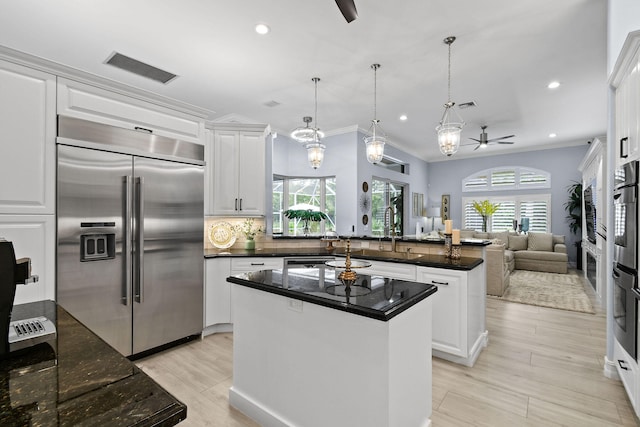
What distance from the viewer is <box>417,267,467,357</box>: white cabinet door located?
109 inches

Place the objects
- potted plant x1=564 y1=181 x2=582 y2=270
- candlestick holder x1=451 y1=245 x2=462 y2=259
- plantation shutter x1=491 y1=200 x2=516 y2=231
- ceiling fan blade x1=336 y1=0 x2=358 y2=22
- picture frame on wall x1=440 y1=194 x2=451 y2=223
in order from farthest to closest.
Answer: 1. picture frame on wall x1=440 y1=194 x2=451 y2=223
2. plantation shutter x1=491 y1=200 x2=516 y2=231
3. potted plant x1=564 y1=181 x2=582 y2=270
4. candlestick holder x1=451 y1=245 x2=462 y2=259
5. ceiling fan blade x1=336 y1=0 x2=358 y2=22

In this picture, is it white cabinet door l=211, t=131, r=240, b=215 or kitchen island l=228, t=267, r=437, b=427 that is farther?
white cabinet door l=211, t=131, r=240, b=215

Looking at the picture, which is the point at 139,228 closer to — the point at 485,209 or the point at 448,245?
the point at 448,245

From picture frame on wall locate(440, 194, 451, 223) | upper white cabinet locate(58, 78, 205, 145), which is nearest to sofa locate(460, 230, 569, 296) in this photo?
picture frame on wall locate(440, 194, 451, 223)

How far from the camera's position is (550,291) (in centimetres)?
540

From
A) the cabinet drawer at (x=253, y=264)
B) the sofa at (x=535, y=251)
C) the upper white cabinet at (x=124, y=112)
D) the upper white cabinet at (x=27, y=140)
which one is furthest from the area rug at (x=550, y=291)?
the upper white cabinet at (x=27, y=140)

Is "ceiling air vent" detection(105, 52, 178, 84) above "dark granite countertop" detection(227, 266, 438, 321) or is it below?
above

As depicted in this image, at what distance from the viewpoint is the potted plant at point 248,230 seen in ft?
13.3

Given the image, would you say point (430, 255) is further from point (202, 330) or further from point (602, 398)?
point (202, 330)

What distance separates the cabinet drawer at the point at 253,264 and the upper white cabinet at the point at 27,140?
1713mm

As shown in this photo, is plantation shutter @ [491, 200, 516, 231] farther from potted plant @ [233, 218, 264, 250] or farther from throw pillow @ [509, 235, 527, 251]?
potted plant @ [233, 218, 264, 250]

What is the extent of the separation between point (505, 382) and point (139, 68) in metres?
5.00

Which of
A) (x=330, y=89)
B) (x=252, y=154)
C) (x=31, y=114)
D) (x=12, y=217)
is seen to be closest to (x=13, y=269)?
(x=12, y=217)

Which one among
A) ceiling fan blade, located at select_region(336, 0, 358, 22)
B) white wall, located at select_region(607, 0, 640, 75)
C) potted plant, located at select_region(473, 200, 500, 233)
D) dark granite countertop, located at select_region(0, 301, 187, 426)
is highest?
white wall, located at select_region(607, 0, 640, 75)
